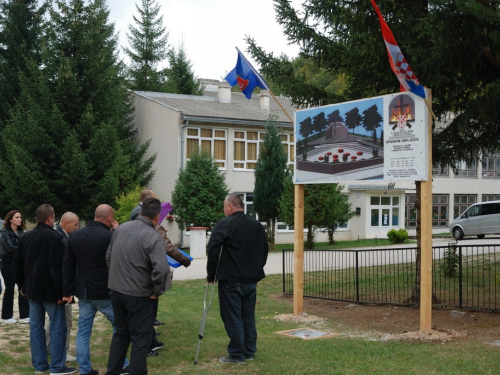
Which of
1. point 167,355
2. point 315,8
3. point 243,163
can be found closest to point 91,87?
point 243,163

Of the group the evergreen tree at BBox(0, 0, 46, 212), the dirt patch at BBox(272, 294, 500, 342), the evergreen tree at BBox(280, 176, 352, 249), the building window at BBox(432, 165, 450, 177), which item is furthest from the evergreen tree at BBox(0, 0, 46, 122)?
the dirt patch at BBox(272, 294, 500, 342)

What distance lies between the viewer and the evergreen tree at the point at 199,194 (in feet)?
99.2

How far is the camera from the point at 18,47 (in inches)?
1510

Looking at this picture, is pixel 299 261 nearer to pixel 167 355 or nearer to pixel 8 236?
pixel 167 355

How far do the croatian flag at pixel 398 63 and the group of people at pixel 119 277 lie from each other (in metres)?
3.23

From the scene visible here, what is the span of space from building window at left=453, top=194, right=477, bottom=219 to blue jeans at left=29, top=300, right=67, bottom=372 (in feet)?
140

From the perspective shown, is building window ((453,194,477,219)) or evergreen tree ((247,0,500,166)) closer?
evergreen tree ((247,0,500,166))

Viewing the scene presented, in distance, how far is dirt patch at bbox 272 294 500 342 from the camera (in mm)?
9305

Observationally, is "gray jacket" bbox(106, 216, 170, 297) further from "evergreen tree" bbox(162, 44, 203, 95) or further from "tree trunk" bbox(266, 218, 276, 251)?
"evergreen tree" bbox(162, 44, 203, 95)

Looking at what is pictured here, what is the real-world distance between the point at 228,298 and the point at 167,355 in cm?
118

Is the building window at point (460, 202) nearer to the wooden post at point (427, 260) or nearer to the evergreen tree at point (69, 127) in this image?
the evergreen tree at point (69, 127)

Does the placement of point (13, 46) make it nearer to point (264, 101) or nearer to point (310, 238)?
point (264, 101)

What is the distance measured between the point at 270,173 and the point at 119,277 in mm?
25762

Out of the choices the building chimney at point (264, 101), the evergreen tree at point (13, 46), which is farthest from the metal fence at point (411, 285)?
the evergreen tree at point (13, 46)
